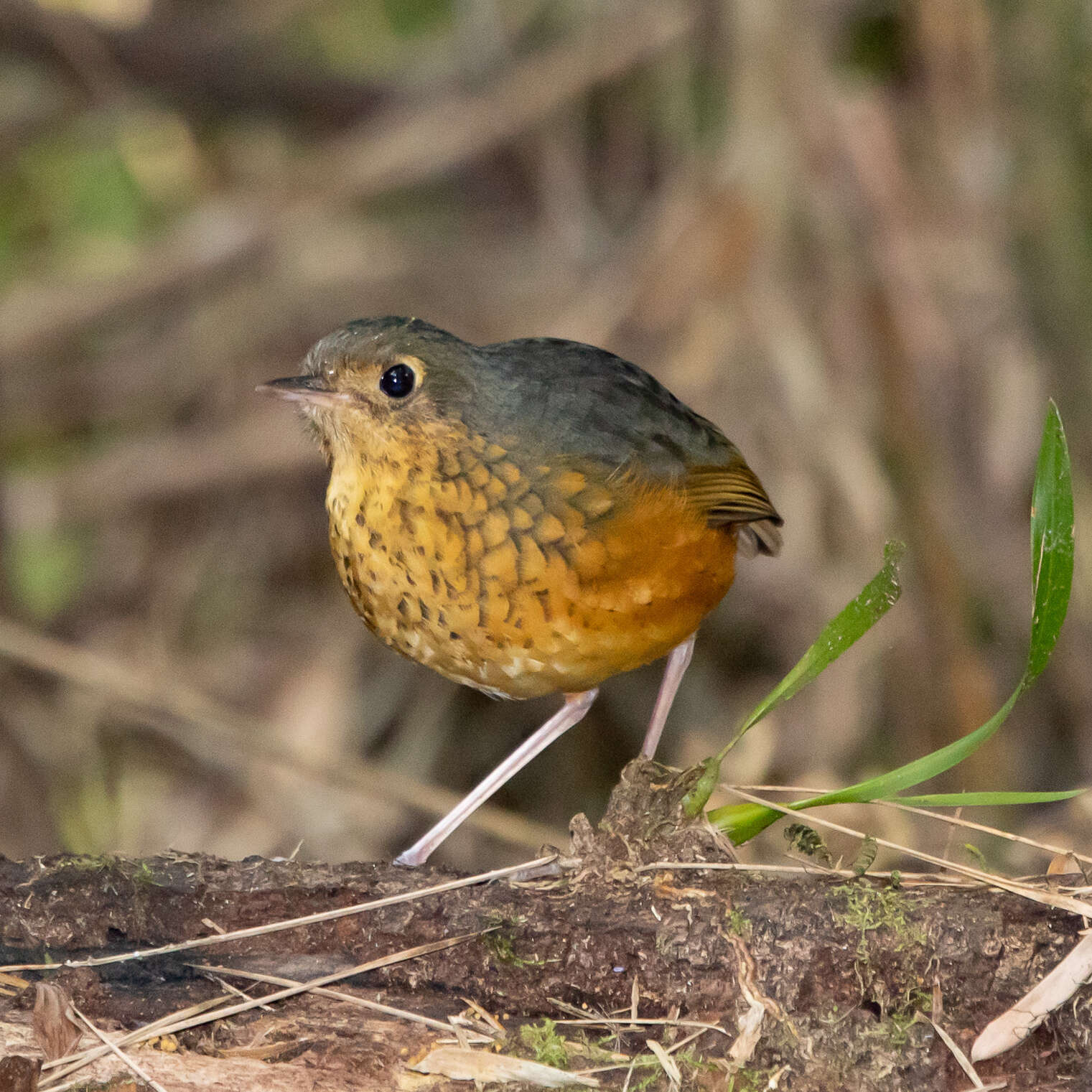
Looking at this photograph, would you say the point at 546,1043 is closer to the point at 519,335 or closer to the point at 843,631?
the point at 843,631

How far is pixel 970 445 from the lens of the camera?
19.2ft

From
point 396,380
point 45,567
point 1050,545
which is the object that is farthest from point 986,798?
point 45,567

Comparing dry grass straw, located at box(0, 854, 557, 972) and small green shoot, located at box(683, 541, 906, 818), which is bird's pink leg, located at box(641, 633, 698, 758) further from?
dry grass straw, located at box(0, 854, 557, 972)

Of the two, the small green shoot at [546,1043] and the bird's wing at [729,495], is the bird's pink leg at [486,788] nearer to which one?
the bird's wing at [729,495]

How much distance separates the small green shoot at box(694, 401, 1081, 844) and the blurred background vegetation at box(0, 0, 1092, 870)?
93.6 inches

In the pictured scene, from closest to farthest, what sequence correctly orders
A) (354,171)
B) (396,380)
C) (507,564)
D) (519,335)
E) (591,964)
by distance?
1. (591,964)
2. (507,564)
3. (396,380)
4. (519,335)
5. (354,171)

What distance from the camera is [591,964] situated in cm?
266

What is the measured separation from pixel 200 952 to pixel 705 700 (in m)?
3.66

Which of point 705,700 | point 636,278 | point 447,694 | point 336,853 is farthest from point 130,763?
point 636,278

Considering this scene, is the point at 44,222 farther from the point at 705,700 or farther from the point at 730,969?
the point at 730,969

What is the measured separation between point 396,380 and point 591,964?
136 cm

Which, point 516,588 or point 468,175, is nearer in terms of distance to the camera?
point 516,588

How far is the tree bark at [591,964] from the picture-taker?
8.22ft

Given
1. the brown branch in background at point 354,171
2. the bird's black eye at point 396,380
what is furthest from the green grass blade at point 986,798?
the brown branch in background at point 354,171
